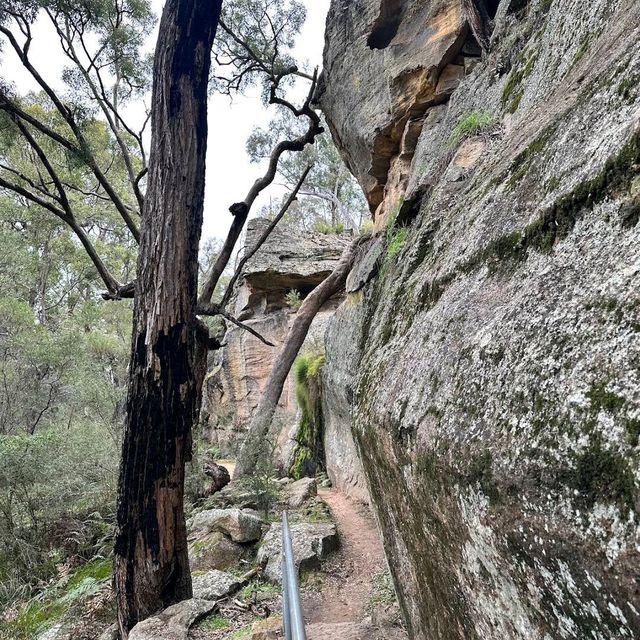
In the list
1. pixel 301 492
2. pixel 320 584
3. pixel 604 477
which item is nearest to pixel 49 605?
pixel 320 584

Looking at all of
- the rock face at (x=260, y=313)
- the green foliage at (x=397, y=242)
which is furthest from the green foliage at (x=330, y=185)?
the green foliage at (x=397, y=242)

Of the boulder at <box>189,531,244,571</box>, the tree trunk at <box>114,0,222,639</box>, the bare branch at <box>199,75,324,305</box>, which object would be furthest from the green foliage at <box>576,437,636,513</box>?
the boulder at <box>189,531,244,571</box>

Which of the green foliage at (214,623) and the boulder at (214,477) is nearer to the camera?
the green foliage at (214,623)

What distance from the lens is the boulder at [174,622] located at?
3.34 metres

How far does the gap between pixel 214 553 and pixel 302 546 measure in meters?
1.08

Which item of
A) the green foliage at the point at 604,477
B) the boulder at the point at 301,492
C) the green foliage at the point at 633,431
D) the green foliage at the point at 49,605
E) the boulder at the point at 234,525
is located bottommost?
the green foliage at the point at 49,605

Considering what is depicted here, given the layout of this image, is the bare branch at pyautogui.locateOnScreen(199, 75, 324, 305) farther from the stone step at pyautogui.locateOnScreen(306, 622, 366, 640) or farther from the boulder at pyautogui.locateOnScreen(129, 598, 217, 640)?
the stone step at pyautogui.locateOnScreen(306, 622, 366, 640)

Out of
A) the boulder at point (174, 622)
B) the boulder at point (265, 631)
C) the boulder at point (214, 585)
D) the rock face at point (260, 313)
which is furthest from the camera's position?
the rock face at point (260, 313)

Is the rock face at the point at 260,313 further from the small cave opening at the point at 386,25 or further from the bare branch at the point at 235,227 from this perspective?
the bare branch at the point at 235,227

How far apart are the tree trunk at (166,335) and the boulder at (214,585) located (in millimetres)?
457

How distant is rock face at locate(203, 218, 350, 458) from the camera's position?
15.8 m

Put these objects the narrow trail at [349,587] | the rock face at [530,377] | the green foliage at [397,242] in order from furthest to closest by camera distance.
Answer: the green foliage at [397,242]
the narrow trail at [349,587]
the rock face at [530,377]

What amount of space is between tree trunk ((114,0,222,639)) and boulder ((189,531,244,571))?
5.02 feet

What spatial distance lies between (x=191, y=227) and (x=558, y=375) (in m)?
3.79
